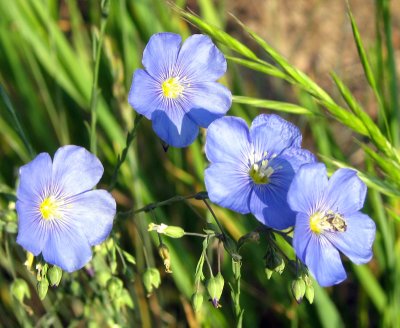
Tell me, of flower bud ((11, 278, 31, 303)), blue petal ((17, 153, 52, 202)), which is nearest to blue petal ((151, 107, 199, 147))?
blue petal ((17, 153, 52, 202))

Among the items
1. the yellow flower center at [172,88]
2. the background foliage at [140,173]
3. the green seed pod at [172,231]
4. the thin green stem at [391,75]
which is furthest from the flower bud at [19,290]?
the thin green stem at [391,75]

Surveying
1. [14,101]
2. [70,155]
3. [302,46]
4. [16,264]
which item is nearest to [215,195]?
[70,155]

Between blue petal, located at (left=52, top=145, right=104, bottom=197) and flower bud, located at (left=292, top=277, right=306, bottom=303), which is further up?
blue petal, located at (left=52, top=145, right=104, bottom=197)

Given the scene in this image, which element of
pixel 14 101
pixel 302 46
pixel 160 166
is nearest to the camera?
pixel 160 166

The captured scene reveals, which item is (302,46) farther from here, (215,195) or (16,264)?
(215,195)

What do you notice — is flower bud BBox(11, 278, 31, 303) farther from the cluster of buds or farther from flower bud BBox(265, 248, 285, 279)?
flower bud BBox(265, 248, 285, 279)

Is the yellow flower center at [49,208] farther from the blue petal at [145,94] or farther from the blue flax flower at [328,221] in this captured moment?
the blue flax flower at [328,221]

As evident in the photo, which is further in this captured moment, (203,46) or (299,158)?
(203,46)
